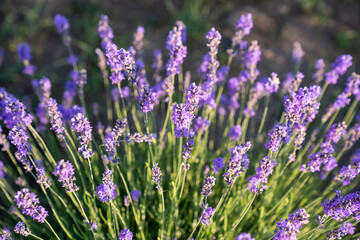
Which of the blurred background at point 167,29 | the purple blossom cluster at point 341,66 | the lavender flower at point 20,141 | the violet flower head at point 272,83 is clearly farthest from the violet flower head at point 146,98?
the blurred background at point 167,29

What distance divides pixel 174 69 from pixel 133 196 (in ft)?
3.36

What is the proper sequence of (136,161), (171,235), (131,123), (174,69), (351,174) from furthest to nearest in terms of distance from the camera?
(131,123) → (136,161) → (171,235) → (174,69) → (351,174)

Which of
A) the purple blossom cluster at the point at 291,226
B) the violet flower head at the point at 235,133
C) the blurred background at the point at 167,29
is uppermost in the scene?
the blurred background at the point at 167,29

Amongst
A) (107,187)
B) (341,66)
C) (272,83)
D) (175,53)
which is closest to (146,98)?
(175,53)

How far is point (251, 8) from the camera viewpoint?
228 inches

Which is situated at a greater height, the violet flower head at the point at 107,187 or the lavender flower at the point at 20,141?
the lavender flower at the point at 20,141

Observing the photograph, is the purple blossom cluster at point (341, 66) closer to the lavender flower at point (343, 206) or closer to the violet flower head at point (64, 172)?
the lavender flower at point (343, 206)

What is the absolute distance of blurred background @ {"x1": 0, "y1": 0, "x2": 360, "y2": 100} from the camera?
5.03 m

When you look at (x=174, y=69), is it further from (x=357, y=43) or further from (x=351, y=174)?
(x=357, y=43)

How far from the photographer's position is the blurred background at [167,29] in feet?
16.5

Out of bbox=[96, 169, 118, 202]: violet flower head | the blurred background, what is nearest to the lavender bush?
bbox=[96, 169, 118, 202]: violet flower head

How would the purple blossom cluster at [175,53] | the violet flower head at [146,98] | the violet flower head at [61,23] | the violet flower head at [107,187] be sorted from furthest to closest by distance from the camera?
the violet flower head at [61,23]
the purple blossom cluster at [175,53]
the violet flower head at [146,98]
the violet flower head at [107,187]

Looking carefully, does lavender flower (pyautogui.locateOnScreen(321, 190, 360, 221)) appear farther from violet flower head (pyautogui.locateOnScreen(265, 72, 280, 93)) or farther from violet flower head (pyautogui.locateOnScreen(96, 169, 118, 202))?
Result: violet flower head (pyautogui.locateOnScreen(96, 169, 118, 202))

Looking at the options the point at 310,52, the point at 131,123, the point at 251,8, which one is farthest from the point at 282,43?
the point at 131,123
